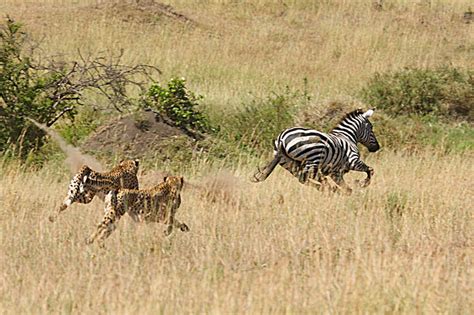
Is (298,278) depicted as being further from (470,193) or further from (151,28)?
(151,28)

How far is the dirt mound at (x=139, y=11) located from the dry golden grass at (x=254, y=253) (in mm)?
19016

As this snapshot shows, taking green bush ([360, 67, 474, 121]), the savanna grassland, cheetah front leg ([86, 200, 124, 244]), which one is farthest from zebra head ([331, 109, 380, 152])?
green bush ([360, 67, 474, 121])

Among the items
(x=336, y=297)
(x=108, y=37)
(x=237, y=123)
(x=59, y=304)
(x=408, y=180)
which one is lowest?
(x=108, y=37)

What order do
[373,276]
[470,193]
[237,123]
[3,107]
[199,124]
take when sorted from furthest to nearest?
[237,123]
[199,124]
[3,107]
[470,193]
[373,276]

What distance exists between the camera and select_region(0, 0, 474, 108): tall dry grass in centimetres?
2308

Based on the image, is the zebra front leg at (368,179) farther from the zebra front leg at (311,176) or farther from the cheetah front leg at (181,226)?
the cheetah front leg at (181,226)

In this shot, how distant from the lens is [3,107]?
12953mm

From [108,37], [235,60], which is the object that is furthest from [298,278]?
[108,37]

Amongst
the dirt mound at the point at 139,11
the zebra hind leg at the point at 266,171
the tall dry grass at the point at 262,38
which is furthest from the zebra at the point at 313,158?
the dirt mound at the point at 139,11

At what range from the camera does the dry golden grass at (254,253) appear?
588 cm

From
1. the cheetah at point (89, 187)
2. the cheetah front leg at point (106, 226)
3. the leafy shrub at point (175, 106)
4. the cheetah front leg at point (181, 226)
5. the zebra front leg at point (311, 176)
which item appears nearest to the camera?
the cheetah front leg at point (106, 226)

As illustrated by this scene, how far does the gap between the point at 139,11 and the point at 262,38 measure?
4100mm

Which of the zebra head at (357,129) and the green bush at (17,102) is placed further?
the green bush at (17,102)

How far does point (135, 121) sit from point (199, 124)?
143 centimetres
